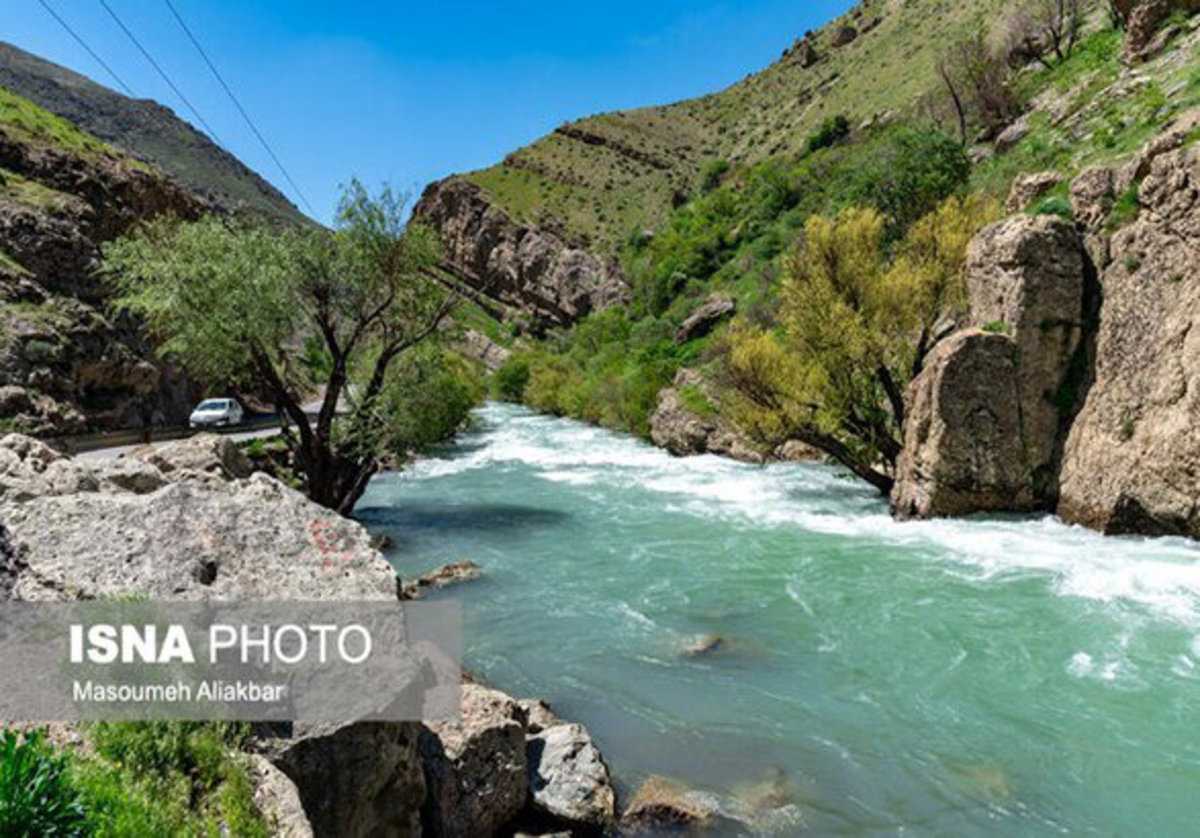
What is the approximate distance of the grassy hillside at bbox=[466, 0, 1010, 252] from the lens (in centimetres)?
8956

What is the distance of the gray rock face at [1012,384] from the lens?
19.6m

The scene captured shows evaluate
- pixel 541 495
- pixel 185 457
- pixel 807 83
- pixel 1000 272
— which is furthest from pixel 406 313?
pixel 807 83

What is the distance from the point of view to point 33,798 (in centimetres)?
289

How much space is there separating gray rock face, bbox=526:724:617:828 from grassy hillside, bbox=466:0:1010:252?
85.3 meters

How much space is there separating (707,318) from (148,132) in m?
187

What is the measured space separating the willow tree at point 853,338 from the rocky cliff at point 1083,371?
225 centimetres

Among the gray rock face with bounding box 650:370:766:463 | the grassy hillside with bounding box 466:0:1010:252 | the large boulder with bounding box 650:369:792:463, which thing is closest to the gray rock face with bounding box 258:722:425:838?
the large boulder with bounding box 650:369:792:463

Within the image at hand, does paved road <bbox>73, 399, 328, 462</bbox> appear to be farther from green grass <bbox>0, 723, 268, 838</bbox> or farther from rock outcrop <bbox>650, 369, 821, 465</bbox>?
rock outcrop <bbox>650, 369, 821, 465</bbox>

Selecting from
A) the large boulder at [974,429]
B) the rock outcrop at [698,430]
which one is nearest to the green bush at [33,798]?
the large boulder at [974,429]

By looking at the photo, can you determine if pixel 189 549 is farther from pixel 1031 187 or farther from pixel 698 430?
pixel 698 430

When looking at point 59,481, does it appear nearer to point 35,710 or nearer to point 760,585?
point 35,710

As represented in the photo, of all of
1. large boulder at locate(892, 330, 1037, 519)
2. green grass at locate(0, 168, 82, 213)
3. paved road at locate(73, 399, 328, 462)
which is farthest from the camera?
green grass at locate(0, 168, 82, 213)

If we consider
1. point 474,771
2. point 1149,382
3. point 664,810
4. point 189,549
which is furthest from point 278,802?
point 1149,382

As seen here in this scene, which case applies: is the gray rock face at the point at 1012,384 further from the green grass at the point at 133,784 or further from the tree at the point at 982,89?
the tree at the point at 982,89
